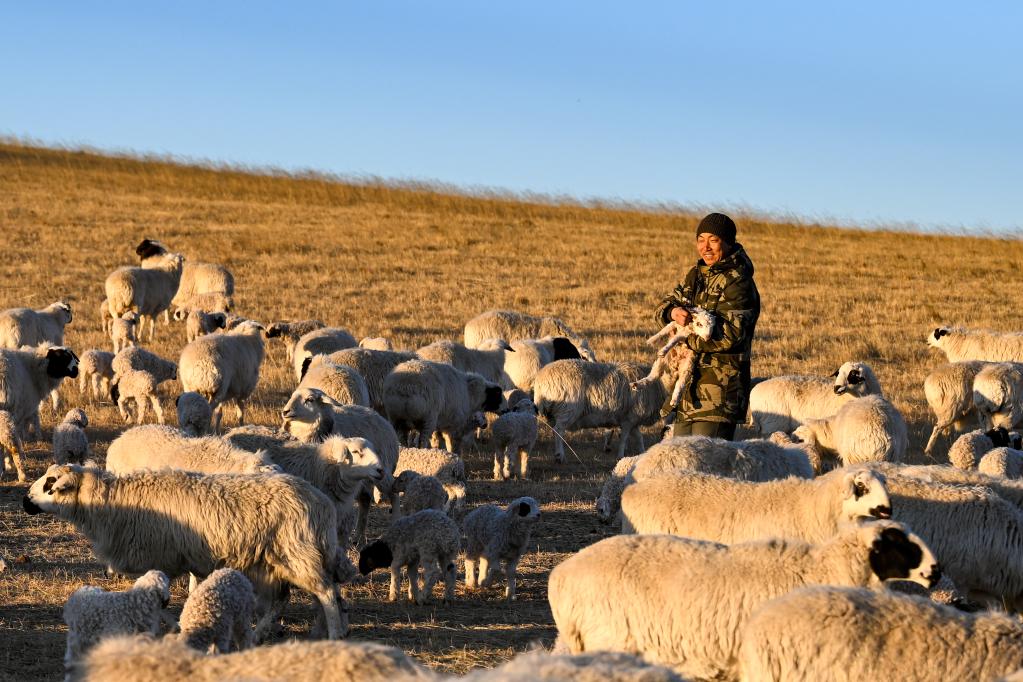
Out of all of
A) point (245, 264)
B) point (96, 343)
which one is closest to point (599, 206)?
point (245, 264)

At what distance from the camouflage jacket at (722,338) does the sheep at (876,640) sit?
4733 millimetres

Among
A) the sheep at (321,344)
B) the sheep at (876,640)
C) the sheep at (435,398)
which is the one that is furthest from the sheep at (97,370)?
the sheep at (876,640)

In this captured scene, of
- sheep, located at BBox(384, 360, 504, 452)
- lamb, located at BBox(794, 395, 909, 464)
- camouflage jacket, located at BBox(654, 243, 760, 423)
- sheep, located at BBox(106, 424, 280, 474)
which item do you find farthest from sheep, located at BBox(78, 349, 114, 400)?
lamb, located at BBox(794, 395, 909, 464)

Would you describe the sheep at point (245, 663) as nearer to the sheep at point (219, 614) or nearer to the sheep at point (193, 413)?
the sheep at point (219, 614)

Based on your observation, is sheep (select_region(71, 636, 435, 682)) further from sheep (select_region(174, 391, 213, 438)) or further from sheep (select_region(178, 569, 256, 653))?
sheep (select_region(174, 391, 213, 438))

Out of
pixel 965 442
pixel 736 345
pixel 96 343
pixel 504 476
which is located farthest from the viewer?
pixel 96 343

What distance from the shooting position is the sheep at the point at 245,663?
467cm

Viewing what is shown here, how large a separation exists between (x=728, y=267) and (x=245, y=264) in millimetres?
25552

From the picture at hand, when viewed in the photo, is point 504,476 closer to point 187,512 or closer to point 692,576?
point 187,512

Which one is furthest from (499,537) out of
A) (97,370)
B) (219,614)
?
(97,370)

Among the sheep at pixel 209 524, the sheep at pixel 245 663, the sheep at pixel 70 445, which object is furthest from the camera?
the sheep at pixel 70 445

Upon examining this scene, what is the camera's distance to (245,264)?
34.5 meters

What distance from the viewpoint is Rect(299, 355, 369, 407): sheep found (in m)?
13.8

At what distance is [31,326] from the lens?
1888 centimetres
